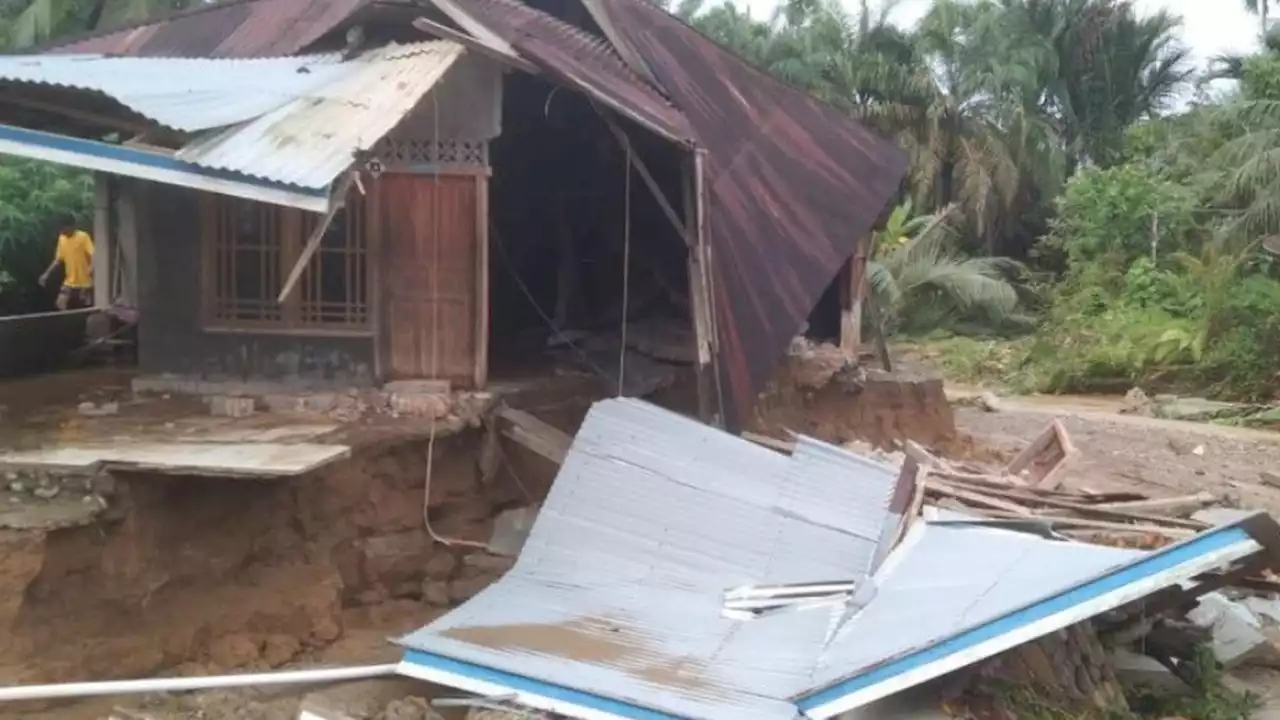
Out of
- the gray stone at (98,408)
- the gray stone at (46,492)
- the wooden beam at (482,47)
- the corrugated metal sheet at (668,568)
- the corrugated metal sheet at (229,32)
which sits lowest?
the corrugated metal sheet at (668,568)

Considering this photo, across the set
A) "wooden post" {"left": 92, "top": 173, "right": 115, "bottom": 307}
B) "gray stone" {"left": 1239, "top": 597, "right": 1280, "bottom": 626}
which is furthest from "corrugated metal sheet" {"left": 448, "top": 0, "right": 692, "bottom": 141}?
"gray stone" {"left": 1239, "top": 597, "right": 1280, "bottom": 626}

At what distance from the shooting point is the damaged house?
8.15 m

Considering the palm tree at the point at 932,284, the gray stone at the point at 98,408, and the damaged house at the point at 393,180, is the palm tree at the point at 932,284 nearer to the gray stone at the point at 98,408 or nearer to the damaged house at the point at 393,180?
the damaged house at the point at 393,180

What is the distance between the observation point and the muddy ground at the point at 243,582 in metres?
6.72

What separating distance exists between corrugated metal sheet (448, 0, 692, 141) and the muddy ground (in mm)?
2682

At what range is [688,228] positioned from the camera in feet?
31.8

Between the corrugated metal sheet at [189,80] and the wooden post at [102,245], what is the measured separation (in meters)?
1.86

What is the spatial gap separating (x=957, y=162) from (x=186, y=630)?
79.5 ft

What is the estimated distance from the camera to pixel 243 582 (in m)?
7.70

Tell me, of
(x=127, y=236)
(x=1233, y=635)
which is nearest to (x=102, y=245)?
(x=127, y=236)

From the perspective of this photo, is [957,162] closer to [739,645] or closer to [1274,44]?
[1274,44]

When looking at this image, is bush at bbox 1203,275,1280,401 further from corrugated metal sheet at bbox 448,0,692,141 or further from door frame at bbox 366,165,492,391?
door frame at bbox 366,165,492,391

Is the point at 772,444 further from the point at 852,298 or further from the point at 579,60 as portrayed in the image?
the point at 852,298

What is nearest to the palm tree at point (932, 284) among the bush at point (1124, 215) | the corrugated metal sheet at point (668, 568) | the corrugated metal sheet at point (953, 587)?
the bush at point (1124, 215)
